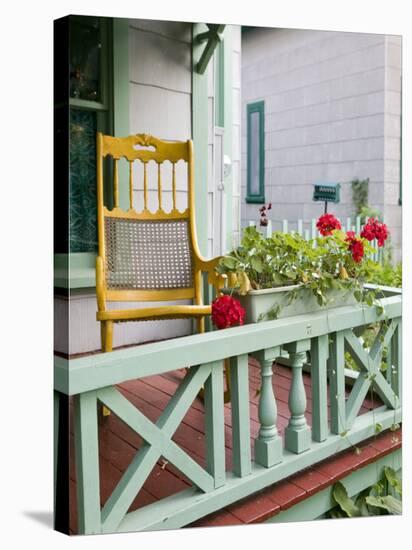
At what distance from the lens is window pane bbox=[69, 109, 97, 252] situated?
1.96 m

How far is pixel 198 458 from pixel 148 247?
0.86 m

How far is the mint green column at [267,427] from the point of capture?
1.87m

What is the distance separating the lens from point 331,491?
6.63 feet

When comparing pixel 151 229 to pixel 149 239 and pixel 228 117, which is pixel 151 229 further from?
pixel 228 117

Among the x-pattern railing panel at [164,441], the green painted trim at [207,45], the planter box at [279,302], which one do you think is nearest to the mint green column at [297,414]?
the planter box at [279,302]

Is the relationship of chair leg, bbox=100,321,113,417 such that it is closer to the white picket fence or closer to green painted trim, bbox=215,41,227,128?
the white picket fence

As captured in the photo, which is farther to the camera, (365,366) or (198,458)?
(365,366)

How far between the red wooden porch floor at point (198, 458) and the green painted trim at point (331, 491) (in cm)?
4

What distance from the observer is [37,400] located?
1.90 meters

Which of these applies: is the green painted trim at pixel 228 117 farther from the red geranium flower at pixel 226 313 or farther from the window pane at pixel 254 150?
the red geranium flower at pixel 226 313

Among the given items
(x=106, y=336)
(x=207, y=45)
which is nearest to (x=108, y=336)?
(x=106, y=336)

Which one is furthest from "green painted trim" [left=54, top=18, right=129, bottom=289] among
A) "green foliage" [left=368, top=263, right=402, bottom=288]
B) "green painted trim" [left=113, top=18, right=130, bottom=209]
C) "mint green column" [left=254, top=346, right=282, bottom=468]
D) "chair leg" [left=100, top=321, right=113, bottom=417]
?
"green foliage" [left=368, top=263, right=402, bottom=288]

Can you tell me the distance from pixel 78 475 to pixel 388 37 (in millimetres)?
1769
